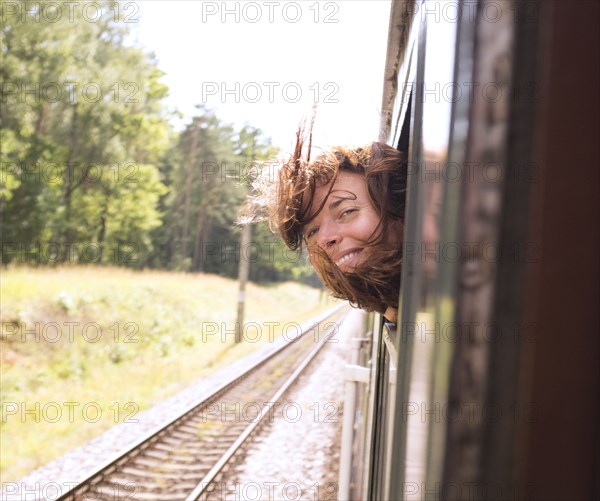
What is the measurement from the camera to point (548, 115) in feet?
1.54

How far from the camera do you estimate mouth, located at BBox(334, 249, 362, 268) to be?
1.64m

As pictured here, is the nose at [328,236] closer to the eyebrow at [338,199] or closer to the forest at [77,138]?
the eyebrow at [338,199]

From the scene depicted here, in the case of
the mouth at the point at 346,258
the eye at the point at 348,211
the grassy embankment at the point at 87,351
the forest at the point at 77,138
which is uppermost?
the forest at the point at 77,138

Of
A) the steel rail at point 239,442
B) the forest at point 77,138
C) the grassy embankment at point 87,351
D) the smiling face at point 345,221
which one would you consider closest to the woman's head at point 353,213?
the smiling face at point 345,221

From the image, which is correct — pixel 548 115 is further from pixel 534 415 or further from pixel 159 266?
pixel 159 266

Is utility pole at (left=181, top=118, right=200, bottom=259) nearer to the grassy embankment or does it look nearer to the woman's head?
the grassy embankment

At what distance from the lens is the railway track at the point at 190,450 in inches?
217

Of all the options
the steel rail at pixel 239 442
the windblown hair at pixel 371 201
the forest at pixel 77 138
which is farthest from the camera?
the forest at pixel 77 138

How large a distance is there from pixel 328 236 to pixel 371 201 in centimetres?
17

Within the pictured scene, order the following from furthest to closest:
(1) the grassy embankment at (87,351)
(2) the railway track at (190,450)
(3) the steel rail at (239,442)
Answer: (1) the grassy embankment at (87,351) → (3) the steel rail at (239,442) → (2) the railway track at (190,450)

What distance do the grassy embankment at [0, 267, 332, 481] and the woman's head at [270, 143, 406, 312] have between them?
620cm

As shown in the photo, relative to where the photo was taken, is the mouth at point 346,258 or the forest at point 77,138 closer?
the mouth at point 346,258

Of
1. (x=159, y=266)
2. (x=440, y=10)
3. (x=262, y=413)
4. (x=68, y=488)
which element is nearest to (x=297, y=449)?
(x=262, y=413)

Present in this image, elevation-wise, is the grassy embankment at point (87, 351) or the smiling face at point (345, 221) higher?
the smiling face at point (345, 221)
